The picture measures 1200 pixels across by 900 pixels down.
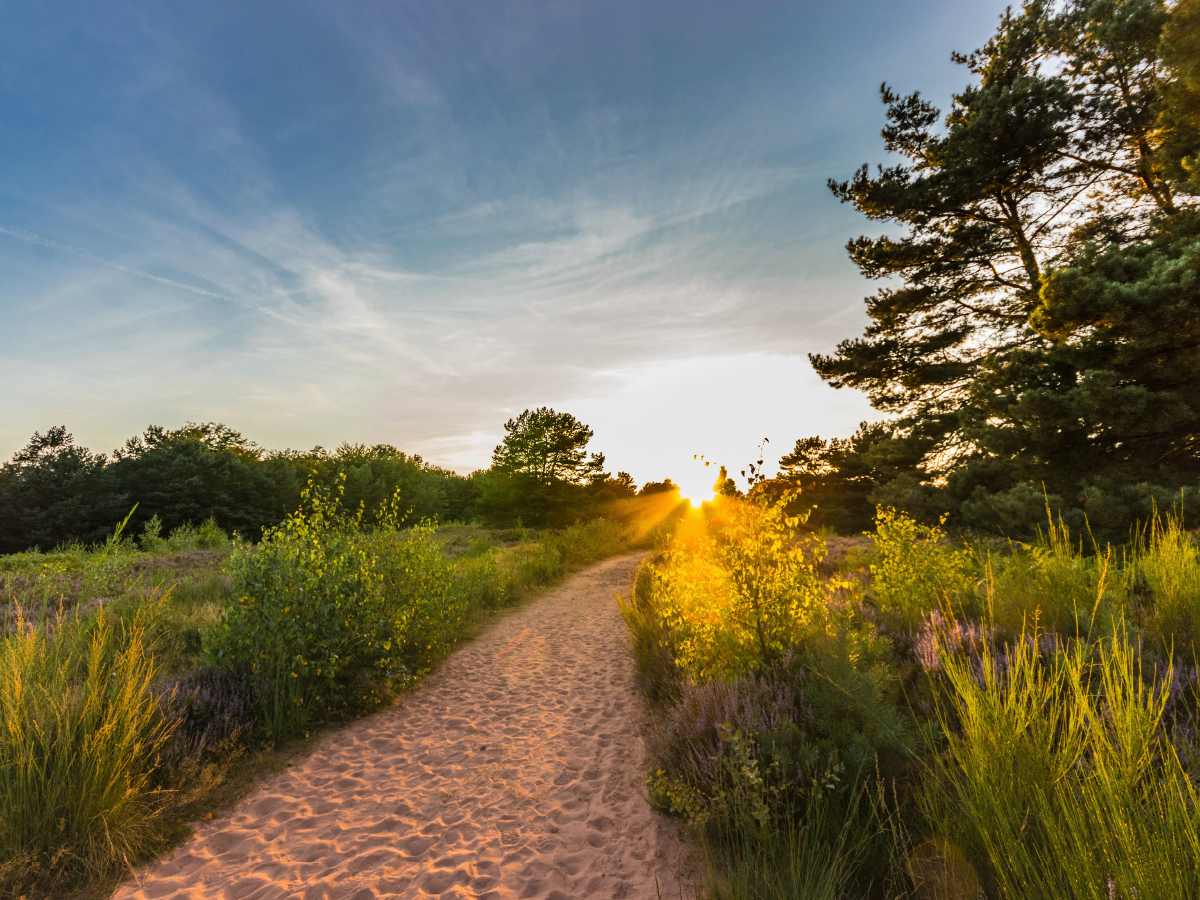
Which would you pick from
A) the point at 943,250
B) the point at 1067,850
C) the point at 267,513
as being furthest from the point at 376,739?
the point at 267,513

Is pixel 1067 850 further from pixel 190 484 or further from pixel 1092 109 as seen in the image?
pixel 190 484

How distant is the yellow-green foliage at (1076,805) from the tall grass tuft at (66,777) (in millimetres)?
4736

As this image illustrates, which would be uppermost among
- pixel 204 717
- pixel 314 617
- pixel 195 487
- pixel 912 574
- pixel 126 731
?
pixel 195 487

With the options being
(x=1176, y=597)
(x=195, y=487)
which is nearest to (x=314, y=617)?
(x=1176, y=597)

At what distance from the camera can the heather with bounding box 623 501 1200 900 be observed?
1.64 metres

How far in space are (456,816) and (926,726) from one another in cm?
344

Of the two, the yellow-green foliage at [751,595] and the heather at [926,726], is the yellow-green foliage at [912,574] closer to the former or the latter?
the heather at [926,726]

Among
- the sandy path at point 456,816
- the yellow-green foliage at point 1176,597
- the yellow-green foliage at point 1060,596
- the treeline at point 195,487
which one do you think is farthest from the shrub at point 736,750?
the treeline at point 195,487

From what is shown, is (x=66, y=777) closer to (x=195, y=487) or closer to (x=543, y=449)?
(x=543, y=449)

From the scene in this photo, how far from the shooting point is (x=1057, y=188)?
12164 millimetres

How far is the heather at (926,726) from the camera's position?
1636 millimetres

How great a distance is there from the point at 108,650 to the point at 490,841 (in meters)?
5.33

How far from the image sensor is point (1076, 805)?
1.62 m

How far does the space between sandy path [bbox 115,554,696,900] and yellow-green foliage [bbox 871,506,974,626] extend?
3434 mm
